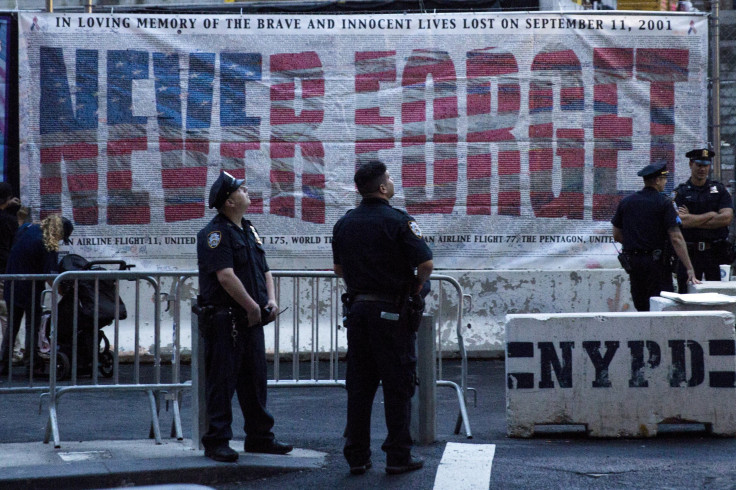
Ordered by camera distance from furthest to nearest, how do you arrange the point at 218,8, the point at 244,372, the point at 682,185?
the point at 218,8
the point at 682,185
the point at 244,372

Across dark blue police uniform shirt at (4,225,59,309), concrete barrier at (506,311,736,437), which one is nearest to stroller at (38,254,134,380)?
dark blue police uniform shirt at (4,225,59,309)

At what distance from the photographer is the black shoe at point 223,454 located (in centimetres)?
669

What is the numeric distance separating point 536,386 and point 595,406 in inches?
17.2

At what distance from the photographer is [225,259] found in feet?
22.1

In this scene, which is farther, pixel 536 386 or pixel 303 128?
pixel 303 128

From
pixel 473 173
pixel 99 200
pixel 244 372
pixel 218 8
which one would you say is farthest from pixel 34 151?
pixel 244 372

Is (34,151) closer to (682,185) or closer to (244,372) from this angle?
(244,372)

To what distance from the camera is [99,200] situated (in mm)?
12094

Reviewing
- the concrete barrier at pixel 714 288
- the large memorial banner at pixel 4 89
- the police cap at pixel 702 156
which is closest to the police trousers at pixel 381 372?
the concrete barrier at pixel 714 288

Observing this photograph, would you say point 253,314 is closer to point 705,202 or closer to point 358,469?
point 358,469

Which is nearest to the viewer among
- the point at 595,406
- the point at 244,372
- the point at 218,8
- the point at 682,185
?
the point at 244,372

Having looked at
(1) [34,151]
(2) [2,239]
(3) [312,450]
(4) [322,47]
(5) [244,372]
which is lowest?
(3) [312,450]

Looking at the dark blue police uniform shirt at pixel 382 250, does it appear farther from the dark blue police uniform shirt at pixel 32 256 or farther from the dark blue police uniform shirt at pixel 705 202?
the dark blue police uniform shirt at pixel 705 202

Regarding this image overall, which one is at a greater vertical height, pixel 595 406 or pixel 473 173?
pixel 473 173
